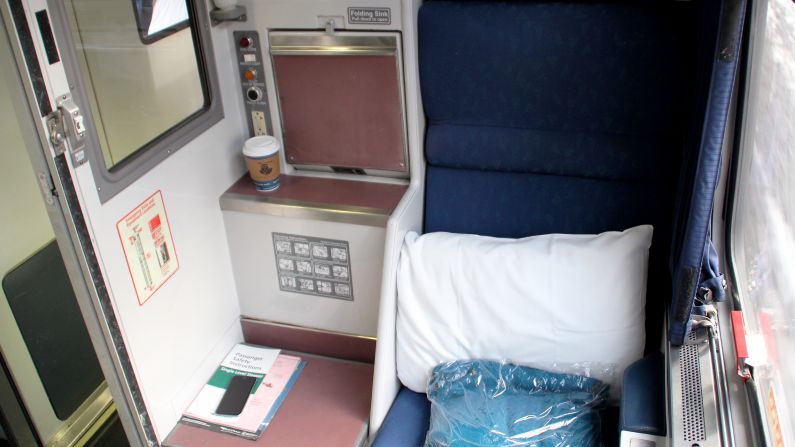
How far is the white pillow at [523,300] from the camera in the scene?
6.72ft

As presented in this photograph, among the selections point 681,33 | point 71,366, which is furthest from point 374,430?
point 681,33

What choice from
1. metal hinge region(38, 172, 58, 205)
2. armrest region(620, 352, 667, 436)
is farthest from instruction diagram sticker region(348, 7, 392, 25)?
armrest region(620, 352, 667, 436)

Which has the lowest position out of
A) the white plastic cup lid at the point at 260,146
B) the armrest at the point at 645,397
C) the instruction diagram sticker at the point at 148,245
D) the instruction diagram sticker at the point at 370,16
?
the armrest at the point at 645,397

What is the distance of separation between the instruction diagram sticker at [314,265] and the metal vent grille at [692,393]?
113 cm

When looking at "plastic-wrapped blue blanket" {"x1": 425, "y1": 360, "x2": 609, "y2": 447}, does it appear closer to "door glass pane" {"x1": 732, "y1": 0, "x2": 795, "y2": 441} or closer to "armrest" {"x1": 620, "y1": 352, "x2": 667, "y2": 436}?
"armrest" {"x1": 620, "y1": 352, "x2": 667, "y2": 436}

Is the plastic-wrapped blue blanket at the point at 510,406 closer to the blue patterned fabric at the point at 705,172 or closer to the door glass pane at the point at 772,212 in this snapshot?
the blue patterned fabric at the point at 705,172

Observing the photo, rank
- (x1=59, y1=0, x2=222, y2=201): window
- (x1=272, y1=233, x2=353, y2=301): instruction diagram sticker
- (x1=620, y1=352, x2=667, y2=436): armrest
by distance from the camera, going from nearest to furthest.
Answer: (x1=620, y1=352, x2=667, y2=436): armrest
(x1=59, y1=0, x2=222, y2=201): window
(x1=272, y1=233, x2=353, y2=301): instruction diagram sticker

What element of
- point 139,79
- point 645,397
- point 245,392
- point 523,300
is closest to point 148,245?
point 139,79

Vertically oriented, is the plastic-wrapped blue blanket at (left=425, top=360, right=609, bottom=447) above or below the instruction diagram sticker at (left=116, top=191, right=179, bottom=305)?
below

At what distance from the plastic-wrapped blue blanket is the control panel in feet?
3.57

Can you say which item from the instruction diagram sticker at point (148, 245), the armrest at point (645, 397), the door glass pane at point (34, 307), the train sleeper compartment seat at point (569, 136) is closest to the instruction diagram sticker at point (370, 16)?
the train sleeper compartment seat at point (569, 136)

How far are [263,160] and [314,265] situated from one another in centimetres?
42

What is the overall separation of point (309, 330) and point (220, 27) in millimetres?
1139

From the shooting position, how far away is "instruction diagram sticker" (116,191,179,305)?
195 cm
